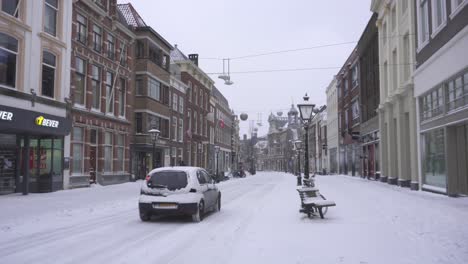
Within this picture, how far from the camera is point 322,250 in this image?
25.6 ft

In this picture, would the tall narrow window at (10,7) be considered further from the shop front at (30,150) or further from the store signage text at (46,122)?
the store signage text at (46,122)

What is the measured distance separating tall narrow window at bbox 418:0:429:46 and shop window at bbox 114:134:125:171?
65.6 ft

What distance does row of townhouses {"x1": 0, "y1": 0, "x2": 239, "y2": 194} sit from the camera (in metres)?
19.8

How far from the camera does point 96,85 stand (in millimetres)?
27719

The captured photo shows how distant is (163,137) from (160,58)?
6878mm

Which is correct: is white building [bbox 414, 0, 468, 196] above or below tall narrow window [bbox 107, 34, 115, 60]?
below

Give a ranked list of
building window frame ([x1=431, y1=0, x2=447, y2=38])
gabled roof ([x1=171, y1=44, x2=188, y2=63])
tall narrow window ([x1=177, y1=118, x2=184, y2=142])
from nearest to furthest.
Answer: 1. building window frame ([x1=431, y1=0, x2=447, y2=38])
2. tall narrow window ([x1=177, y1=118, x2=184, y2=142])
3. gabled roof ([x1=171, y1=44, x2=188, y2=63])

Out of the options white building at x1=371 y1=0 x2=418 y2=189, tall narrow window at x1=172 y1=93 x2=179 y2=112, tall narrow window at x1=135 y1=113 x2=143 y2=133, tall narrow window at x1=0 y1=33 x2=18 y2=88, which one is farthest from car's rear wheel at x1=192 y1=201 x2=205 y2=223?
tall narrow window at x1=172 y1=93 x2=179 y2=112

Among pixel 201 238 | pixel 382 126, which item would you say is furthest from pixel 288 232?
pixel 382 126

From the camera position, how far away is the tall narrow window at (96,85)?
2725cm

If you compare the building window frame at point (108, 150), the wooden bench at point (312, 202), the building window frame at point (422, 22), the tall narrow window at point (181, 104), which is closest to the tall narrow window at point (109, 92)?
the building window frame at point (108, 150)

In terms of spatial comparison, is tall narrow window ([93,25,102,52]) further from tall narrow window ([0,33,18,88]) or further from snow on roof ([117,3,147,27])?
tall narrow window ([0,33,18,88])

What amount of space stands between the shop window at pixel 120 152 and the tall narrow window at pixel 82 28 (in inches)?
294

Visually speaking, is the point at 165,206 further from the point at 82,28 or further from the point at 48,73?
the point at 82,28
